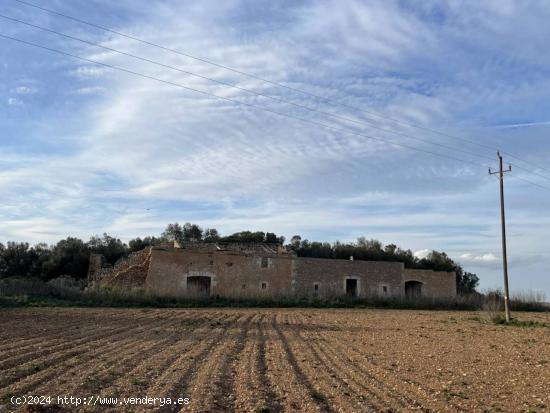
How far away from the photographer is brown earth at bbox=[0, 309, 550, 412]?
7047 mm

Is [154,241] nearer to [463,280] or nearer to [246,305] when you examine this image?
[246,305]

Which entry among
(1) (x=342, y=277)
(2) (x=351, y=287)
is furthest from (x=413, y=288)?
(1) (x=342, y=277)

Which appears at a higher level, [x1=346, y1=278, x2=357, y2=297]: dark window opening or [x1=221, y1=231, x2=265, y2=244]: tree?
[x1=221, y1=231, x2=265, y2=244]: tree

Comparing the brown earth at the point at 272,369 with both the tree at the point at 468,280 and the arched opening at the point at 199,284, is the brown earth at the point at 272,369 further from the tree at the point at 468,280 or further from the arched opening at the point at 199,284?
the tree at the point at 468,280

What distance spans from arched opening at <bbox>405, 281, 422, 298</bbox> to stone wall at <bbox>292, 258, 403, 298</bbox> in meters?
1.73

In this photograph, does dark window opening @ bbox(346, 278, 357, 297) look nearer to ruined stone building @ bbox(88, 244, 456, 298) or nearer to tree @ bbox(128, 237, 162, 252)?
ruined stone building @ bbox(88, 244, 456, 298)

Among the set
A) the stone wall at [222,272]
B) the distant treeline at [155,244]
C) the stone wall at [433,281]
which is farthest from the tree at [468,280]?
the stone wall at [222,272]

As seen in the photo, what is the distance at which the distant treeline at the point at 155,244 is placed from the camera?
48.4 m

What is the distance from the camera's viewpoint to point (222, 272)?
36719 mm

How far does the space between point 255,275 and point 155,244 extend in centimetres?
2004

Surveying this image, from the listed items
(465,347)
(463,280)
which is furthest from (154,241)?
(465,347)

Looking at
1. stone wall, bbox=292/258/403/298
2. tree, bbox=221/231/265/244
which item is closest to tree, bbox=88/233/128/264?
tree, bbox=221/231/265/244

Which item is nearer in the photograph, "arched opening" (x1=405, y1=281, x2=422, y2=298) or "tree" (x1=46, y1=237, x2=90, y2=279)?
"arched opening" (x1=405, y1=281, x2=422, y2=298)

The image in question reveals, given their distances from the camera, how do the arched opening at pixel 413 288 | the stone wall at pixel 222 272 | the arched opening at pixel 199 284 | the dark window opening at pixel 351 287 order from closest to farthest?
the arched opening at pixel 199 284
the stone wall at pixel 222 272
the dark window opening at pixel 351 287
the arched opening at pixel 413 288
